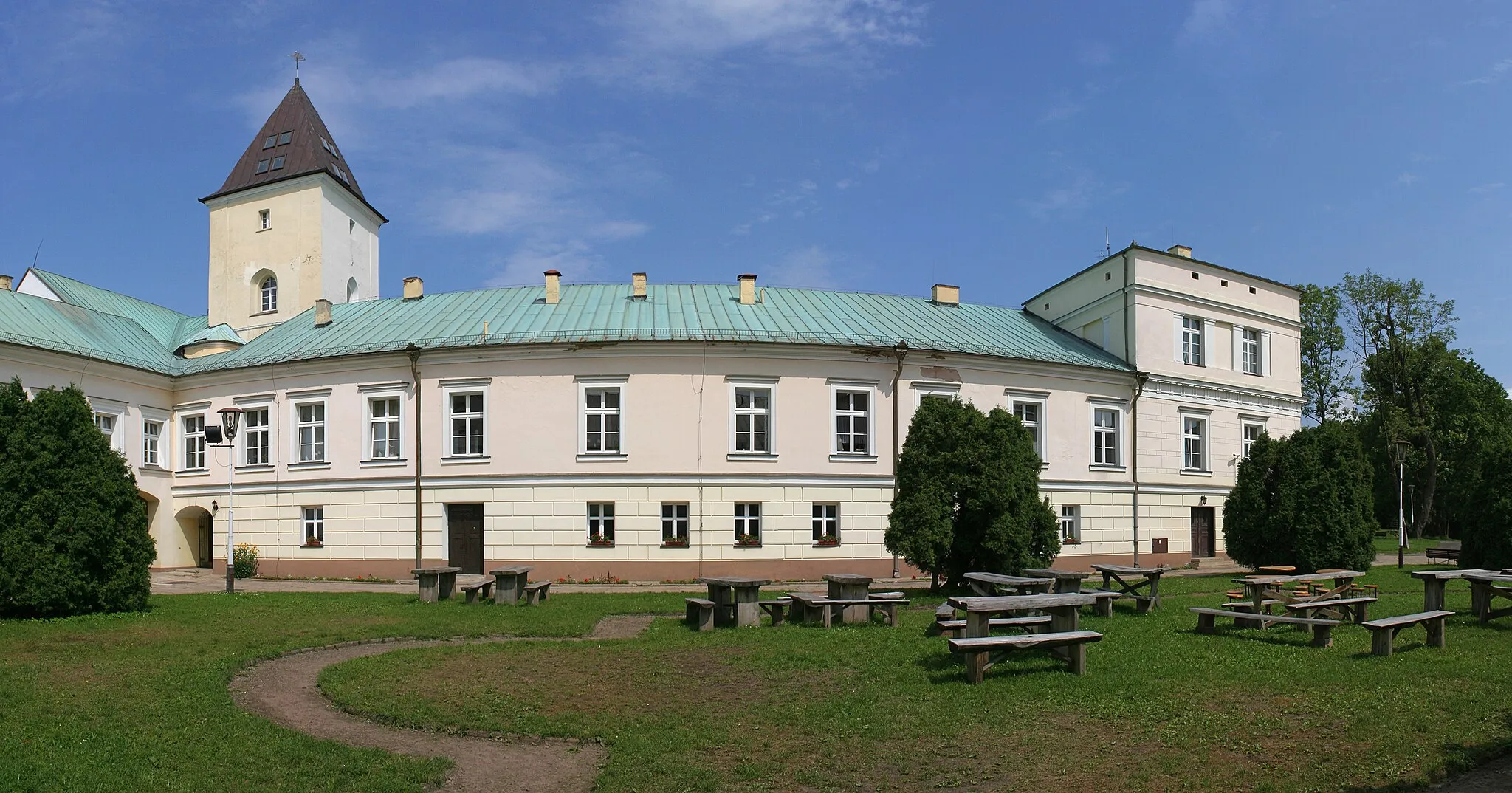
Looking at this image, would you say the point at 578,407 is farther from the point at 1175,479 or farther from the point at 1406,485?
the point at 1406,485

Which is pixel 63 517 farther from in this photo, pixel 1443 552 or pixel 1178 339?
pixel 1443 552

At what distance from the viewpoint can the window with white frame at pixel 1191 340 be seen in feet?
108

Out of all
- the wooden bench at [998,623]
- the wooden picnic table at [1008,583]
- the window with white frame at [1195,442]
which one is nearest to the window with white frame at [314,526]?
the wooden picnic table at [1008,583]

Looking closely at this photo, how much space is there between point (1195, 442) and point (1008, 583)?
20.5 meters

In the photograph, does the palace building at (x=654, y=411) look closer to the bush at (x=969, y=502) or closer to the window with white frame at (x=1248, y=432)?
the window with white frame at (x=1248, y=432)

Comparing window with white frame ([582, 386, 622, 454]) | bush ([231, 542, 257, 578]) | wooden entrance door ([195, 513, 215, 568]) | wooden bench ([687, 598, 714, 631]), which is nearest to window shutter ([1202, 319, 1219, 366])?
window with white frame ([582, 386, 622, 454])

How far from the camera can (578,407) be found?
89.8 feet

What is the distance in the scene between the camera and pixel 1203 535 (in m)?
33.1

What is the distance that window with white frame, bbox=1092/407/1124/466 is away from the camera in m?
31.1

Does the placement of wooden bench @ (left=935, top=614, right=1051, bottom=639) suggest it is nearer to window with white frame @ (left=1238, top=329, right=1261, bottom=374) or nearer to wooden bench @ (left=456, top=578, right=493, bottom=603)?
wooden bench @ (left=456, top=578, right=493, bottom=603)

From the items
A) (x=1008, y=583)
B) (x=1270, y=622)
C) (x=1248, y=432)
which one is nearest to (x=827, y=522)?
(x=1008, y=583)

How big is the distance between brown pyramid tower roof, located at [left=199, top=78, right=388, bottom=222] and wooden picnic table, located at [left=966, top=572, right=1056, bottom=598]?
29.9 metres

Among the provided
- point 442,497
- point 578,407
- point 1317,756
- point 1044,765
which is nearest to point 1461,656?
point 1317,756

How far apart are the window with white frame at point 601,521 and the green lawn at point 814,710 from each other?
41.8ft
